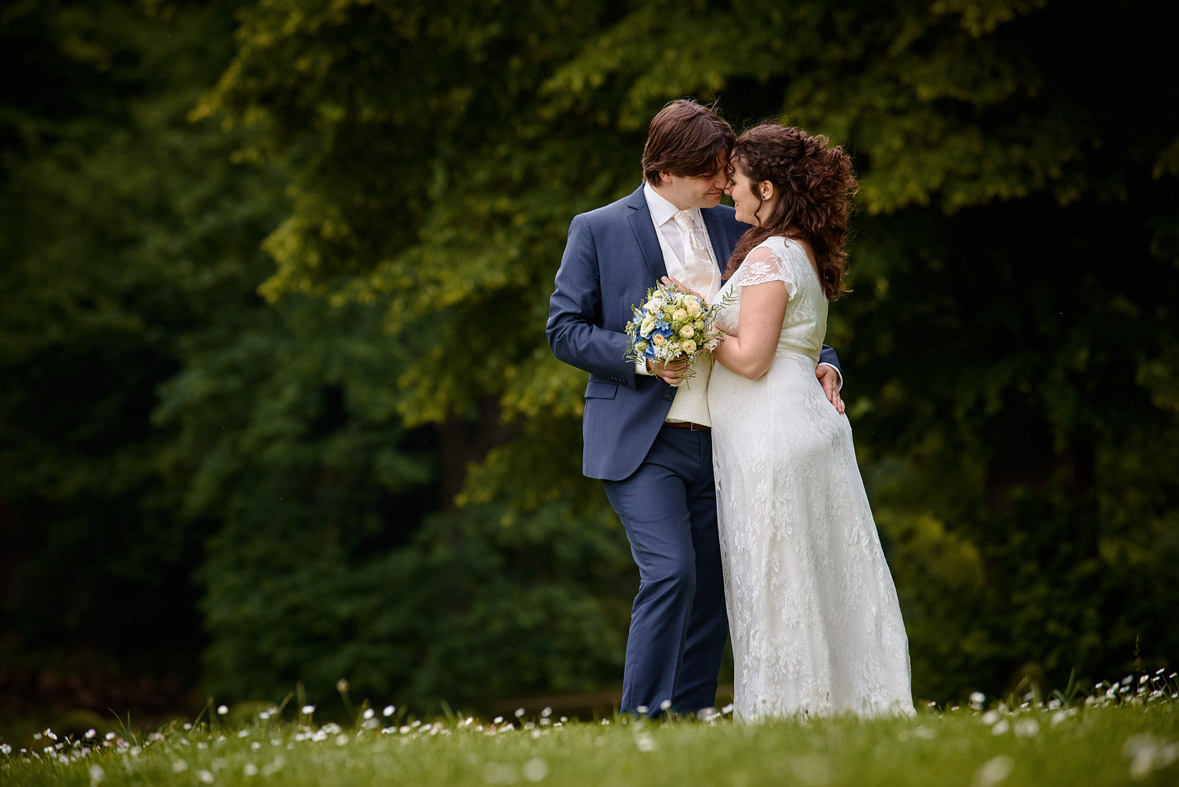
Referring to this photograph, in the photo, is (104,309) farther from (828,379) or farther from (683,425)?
(828,379)

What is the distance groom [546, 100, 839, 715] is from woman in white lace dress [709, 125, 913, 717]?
0.14m

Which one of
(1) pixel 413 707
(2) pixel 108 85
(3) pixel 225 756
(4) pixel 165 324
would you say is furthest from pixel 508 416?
(2) pixel 108 85

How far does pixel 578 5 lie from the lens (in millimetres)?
8984

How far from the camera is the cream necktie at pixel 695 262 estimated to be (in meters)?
4.49

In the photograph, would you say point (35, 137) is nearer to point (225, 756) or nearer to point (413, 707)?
point (413, 707)

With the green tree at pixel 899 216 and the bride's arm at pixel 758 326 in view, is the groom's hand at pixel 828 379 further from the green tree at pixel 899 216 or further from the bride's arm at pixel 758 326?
the green tree at pixel 899 216

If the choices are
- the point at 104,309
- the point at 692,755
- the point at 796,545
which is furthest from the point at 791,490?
the point at 104,309

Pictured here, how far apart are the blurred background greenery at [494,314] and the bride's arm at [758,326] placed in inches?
131

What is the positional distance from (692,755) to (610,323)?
200cm

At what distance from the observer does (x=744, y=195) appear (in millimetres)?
4344

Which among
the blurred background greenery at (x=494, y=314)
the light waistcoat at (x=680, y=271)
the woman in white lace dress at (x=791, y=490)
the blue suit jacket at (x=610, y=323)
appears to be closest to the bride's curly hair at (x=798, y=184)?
the woman in white lace dress at (x=791, y=490)

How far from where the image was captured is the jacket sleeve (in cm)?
421

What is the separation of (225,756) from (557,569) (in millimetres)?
12798

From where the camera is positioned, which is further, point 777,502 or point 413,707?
point 413,707
